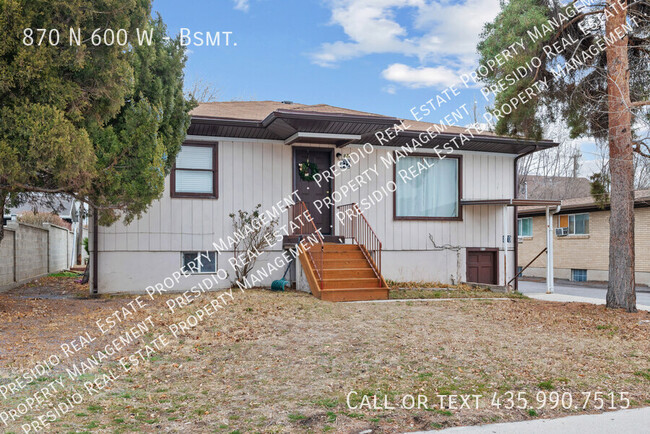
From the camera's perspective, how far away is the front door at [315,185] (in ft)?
39.2

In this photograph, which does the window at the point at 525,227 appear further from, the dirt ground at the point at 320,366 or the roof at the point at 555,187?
the dirt ground at the point at 320,366

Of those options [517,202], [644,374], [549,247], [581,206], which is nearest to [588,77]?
[517,202]

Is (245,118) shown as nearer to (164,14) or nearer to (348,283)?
(164,14)

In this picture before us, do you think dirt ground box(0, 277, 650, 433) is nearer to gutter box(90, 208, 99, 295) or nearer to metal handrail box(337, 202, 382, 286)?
gutter box(90, 208, 99, 295)

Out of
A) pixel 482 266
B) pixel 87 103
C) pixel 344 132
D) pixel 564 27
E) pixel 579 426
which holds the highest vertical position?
pixel 564 27

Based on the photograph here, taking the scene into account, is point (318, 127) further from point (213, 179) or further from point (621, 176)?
point (621, 176)


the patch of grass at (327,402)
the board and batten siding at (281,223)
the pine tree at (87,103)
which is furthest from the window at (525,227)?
the patch of grass at (327,402)

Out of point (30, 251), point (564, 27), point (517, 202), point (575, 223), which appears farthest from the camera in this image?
point (575, 223)

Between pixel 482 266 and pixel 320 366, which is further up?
pixel 482 266

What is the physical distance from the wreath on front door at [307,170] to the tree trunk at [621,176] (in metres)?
6.16

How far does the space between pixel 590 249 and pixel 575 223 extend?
136 centimetres

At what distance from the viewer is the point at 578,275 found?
20.6m

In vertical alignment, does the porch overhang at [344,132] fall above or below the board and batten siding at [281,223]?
above

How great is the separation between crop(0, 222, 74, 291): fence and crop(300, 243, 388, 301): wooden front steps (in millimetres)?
6173
